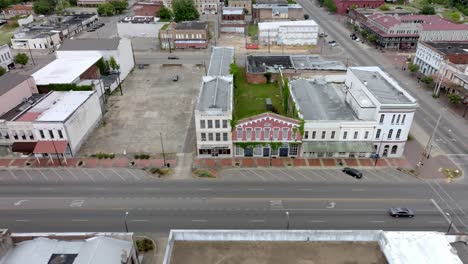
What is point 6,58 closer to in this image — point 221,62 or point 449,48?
point 221,62

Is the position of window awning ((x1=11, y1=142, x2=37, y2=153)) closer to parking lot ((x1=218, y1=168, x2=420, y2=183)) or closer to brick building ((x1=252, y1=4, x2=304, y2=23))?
parking lot ((x1=218, y1=168, x2=420, y2=183))

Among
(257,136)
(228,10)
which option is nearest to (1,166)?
(257,136)

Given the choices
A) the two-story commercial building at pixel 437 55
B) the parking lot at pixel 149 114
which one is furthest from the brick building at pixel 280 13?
the two-story commercial building at pixel 437 55

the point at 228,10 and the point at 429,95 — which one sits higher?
the point at 228,10

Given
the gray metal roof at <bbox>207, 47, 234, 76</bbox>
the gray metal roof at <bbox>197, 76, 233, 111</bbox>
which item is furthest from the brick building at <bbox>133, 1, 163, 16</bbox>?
the gray metal roof at <bbox>197, 76, 233, 111</bbox>

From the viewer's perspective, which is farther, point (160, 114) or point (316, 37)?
point (316, 37)

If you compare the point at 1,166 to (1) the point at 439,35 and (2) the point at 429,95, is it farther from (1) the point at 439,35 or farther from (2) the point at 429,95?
(1) the point at 439,35
